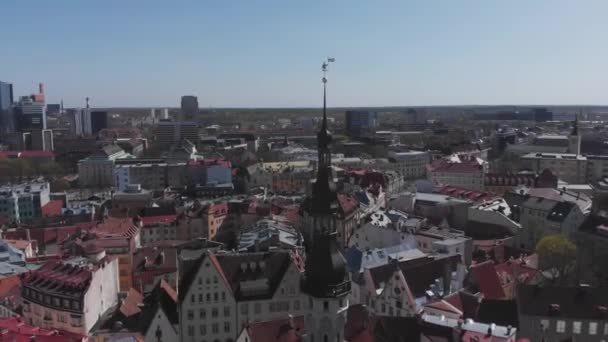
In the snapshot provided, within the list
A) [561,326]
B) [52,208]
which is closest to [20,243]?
Result: [52,208]

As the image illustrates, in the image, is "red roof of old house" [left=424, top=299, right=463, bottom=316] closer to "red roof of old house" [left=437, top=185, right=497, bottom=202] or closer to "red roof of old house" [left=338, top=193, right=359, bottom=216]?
"red roof of old house" [left=338, top=193, right=359, bottom=216]

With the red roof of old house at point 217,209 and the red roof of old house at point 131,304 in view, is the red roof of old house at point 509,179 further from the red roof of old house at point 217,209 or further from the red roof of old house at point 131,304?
the red roof of old house at point 131,304

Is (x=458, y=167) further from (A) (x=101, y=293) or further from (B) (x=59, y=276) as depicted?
(B) (x=59, y=276)

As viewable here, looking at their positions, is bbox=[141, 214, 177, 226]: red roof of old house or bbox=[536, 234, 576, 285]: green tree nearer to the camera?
bbox=[536, 234, 576, 285]: green tree

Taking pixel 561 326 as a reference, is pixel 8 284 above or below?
below

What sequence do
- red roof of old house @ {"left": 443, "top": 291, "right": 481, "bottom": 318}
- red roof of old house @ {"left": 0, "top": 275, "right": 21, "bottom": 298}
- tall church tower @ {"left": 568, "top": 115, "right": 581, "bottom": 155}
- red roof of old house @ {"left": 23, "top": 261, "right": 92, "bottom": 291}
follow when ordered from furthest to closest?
tall church tower @ {"left": 568, "top": 115, "right": 581, "bottom": 155} < red roof of old house @ {"left": 0, "top": 275, "right": 21, "bottom": 298} < red roof of old house @ {"left": 23, "top": 261, "right": 92, "bottom": 291} < red roof of old house @ {"left": 443, "top": 291, "right": 481, "bottom": 318}

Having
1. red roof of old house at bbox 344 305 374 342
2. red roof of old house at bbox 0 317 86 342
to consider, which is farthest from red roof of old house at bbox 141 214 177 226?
red roof of old house at bbox 344 305 374 342
